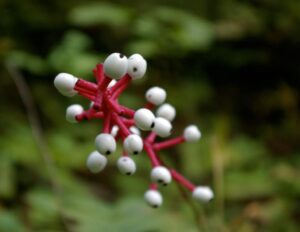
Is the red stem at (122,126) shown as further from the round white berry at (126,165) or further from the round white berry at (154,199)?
the round white berry at (154,199)

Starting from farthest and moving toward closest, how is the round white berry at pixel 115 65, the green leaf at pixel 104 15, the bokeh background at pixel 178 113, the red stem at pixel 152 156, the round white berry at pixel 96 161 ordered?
the green leaf at pixel 104 15 → the bokeh background at pixel 178 113 → the red stem at pixel 152 156 → the round white berry at pixel 96 161 → the round white berry at pixel 115 65

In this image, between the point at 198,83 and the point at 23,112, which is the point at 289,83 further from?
the point at 23,112

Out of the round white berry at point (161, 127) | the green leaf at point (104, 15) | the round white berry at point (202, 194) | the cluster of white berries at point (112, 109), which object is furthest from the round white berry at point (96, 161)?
the green leaf at point (104, 15)

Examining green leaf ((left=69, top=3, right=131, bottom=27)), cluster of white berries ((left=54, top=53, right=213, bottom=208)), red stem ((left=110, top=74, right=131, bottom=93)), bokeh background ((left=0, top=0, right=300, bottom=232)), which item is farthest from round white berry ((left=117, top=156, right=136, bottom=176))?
green leaf ((left=69, top=3, right=131, bottom=27))

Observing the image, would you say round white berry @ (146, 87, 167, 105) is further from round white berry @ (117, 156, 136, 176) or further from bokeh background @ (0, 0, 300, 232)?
bokeh background @ (0, 0, 300, 232)

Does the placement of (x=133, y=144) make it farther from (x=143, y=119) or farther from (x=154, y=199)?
(x=154, y=199)

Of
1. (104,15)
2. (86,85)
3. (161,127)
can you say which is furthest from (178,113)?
(86,85)

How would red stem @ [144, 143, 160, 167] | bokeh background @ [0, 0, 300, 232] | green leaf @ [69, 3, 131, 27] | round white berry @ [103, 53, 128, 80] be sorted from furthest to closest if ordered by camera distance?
green leaf @ [69, 3, 131, 27], bokeh background @ [0, 0, 300, 232], red stem @ [144, 143, 160, 167], round white berry @ [103, 53, 128, 80]
